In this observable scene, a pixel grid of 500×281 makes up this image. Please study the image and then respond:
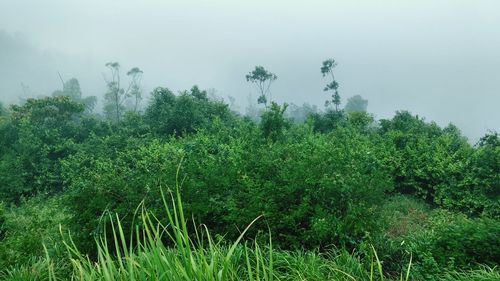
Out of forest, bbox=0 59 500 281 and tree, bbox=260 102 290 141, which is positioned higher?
tree, bbox=260 102 290 141

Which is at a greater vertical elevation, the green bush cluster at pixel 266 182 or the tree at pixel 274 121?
the tree at pixel 274 121

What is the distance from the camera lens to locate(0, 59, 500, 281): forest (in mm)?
3679

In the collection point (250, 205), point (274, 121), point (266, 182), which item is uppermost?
point (274, 121)

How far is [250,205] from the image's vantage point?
6688 mm

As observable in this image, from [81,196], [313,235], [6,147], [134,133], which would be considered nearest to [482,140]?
[313,235]

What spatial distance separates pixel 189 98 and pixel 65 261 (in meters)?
15.8

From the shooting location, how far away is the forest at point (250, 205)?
12.1 ft

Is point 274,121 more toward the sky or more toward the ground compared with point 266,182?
more toward the sky

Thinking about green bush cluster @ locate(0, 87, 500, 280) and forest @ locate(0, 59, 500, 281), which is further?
green bush cluster @ locate(0, 87, 500, 280)

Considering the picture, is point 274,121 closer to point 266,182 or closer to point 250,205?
point 266,182

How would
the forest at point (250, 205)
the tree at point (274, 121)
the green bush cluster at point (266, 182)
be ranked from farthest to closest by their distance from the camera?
the tree at point (274, 121)
the green bush cluster at point (266, 182)
the forest at point (250, 205)

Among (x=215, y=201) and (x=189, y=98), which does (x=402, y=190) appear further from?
(x=189, y=98)

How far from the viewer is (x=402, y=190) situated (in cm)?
1466

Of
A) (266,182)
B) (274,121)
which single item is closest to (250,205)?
(266,182)
